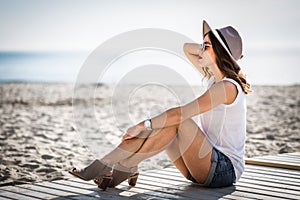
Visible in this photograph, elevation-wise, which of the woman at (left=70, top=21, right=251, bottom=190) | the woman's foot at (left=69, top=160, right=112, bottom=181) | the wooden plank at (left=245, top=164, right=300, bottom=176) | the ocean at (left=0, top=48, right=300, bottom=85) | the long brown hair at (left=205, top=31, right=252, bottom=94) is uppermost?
the ocean at (left=0, top=48, right=300, bottom=85)

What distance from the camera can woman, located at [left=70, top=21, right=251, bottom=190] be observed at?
2953 mm

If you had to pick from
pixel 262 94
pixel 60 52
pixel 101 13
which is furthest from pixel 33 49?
pixel 262 94

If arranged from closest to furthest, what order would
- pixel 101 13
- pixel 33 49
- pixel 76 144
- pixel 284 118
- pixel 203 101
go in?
pixel 203 101
pixel 76 144
pixel 284 118
pixel 101 13
pixel 33 49

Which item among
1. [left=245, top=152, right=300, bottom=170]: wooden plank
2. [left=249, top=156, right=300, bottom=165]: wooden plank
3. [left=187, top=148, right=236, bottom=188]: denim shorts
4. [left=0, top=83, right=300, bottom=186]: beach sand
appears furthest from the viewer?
[left=0, top=83, right=300, bottom=186]: beach sand

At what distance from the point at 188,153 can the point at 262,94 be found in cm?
1001

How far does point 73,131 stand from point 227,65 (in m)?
4.37

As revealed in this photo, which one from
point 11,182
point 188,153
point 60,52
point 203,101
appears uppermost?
point 60,52

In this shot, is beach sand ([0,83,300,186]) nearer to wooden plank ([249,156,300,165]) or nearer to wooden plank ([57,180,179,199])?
wooden plank ([57,180,179,199])

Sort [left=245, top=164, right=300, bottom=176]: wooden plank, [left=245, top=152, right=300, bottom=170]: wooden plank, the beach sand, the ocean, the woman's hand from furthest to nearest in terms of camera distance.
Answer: the ocean → the beach sand → [left=245, top=152, right=300, bottom=170]: wooden plank → [left=245, top=164, right=300, bottom=176]: wooden plank → the woman's hand

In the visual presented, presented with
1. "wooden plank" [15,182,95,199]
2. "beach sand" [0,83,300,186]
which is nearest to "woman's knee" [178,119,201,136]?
"wooden plank" [15,182,95,199]

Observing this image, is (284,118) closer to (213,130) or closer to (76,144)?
(76,144)

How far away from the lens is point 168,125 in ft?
9.73

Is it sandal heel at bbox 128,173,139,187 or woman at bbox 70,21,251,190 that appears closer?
woman at bbox 70,21,251,190

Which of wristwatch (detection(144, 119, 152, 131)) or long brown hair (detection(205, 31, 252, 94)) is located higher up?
A: long brown hair (detection(205, 31, 252, 94))
